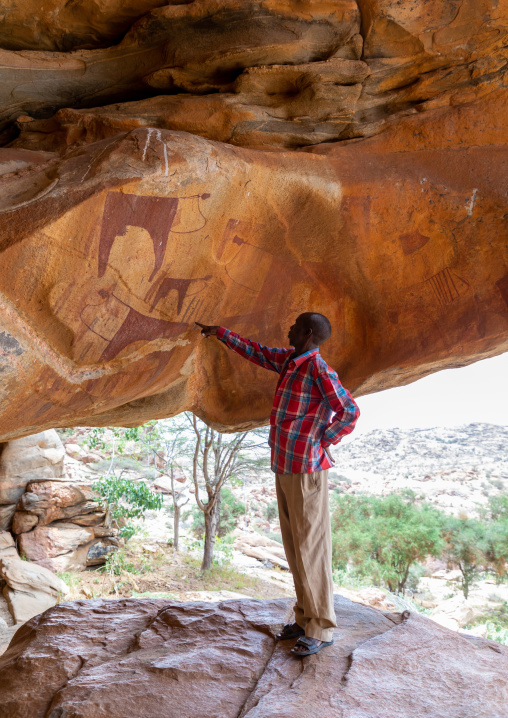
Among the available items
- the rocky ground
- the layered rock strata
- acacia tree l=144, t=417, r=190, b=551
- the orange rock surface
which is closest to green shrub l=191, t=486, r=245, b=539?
the rocky ground

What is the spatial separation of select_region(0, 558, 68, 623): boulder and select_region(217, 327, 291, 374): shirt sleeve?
5741 mm

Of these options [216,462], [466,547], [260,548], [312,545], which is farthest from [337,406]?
[466,547]

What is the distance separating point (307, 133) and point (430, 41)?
1.01m

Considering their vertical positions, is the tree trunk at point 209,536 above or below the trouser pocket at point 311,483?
below

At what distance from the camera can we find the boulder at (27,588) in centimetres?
725

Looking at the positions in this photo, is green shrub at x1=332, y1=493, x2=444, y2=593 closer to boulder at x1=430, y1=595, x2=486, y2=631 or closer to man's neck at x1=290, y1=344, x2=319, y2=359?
boulder at x1=430, y1=595, x2=486, y2=631

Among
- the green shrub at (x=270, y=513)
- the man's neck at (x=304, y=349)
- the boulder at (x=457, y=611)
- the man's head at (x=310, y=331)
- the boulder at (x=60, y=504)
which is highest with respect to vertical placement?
the man's head at (x=310, y=331)

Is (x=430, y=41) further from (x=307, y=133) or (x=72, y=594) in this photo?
(x=72, y=594)

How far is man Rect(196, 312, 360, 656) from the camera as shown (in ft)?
8.98

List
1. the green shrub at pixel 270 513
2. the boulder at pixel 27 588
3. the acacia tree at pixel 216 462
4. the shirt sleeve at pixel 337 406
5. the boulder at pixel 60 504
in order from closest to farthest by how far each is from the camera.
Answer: the shirt sleeve at pixel 337 406, the boulder at pixel 27 588, the boulder at pixel 60 504, the acacia tree at pixel 216 462, the green shrub at pixel 270 513

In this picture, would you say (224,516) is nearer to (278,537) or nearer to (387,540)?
(278,537)

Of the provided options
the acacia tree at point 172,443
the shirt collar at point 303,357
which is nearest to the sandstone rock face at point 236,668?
the shirt collar at point 303,357

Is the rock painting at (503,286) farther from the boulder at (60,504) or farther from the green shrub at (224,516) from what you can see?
the green shrub at (224,516)

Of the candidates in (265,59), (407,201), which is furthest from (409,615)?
(265,59)
